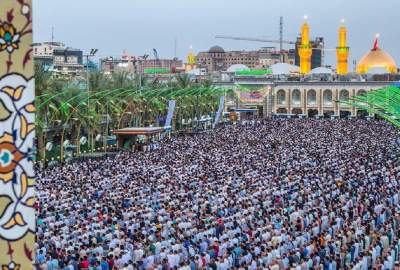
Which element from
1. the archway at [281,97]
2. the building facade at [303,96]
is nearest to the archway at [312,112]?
the building facade at [303,96]

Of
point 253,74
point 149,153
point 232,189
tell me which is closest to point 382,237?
point 232,189

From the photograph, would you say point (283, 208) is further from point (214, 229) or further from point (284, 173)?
point (284, 173)

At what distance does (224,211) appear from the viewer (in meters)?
21.5

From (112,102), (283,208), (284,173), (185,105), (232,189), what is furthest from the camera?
(185,105)

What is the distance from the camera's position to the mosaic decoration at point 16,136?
18.0ft

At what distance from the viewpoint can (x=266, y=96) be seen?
287 ft

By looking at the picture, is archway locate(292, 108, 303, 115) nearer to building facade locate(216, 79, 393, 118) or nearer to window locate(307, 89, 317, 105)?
building facade locate(216, 79, 393, 118)

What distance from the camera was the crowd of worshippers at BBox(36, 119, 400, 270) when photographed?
1600cm

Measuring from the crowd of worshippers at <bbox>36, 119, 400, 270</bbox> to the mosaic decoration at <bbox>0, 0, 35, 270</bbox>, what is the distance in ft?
30.7

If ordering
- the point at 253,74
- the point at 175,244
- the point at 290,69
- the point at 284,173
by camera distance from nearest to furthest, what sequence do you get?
the point at 175,244
the point at 284,173
the point at 253,74
the point at 290,69

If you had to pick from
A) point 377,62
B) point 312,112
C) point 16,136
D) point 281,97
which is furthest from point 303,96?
point 16,136

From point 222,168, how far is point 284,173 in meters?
3.16

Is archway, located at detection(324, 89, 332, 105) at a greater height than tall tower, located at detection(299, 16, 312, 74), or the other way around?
tall tower, located at detection(299, 16, 312, 74)

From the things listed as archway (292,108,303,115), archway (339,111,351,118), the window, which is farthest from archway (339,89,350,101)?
archway (292,108,303,115)
